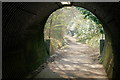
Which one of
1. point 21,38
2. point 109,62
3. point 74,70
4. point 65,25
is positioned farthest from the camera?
point 65,25

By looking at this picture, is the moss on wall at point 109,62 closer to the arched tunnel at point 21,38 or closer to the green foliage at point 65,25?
the arched tunnel at point 21,38

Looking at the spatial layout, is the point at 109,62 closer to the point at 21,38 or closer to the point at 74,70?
the point at 74,70

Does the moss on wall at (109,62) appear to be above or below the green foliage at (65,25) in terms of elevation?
below

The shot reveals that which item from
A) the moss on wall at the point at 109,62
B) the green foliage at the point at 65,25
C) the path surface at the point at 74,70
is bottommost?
the path surface at the point at 74,70

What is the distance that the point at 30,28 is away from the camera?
8344 millimetres

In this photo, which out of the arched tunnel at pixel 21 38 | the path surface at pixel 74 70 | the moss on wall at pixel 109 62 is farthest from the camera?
the path surface at pixel 74 70

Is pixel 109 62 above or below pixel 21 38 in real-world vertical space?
below

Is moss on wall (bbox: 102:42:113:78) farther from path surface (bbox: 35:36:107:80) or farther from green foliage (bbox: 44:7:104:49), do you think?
green foliage (bbox: 44:7:104:49)

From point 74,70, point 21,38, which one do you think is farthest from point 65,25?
point 21,38

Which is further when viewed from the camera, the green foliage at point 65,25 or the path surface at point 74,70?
the green foliage at point 65,25

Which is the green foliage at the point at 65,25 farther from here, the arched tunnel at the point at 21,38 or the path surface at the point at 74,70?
the arched tunnel at the point at 21,38

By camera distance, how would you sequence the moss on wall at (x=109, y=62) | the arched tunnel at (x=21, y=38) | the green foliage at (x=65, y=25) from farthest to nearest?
the green foliage at (x=65, y=25)
the moss on wall at (x=109, y=62)
the arched tunnel at (x=21, y=38)

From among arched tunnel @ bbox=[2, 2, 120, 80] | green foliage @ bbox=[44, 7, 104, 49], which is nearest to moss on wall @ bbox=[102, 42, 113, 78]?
arched tunnel @ bbox=[2, 2, 120, 80]

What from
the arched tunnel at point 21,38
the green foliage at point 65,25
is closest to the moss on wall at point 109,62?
the arched tunnel at point 21,38
